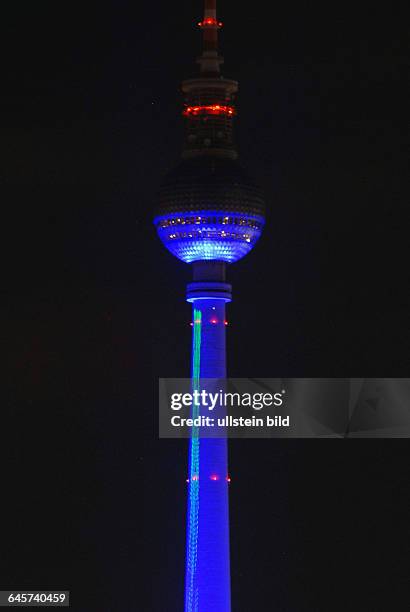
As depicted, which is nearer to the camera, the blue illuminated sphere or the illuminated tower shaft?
the blue illuminated sphere

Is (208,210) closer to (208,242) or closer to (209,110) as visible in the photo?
(208,242)

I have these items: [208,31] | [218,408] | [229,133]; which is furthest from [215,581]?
[208,31]

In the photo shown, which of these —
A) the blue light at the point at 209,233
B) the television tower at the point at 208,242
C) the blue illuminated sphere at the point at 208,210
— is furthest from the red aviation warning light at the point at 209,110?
the blue light at the point at 209,233

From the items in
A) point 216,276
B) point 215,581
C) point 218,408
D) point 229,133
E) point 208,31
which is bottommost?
point 215,581

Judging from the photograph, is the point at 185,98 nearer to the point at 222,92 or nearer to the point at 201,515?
the point at 222,92

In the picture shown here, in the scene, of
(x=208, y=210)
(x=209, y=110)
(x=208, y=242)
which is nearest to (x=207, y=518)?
(x=208, y=242)

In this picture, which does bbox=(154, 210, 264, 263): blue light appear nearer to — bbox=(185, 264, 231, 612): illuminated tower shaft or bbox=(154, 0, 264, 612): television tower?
bbox=(154, 0, 264, 612): television tower

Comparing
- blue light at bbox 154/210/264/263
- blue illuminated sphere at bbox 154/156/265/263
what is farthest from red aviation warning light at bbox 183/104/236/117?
blue light at bbox 154/210/264/263

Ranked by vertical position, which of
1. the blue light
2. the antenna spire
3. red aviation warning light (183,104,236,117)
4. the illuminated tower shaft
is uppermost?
the antenna spire
